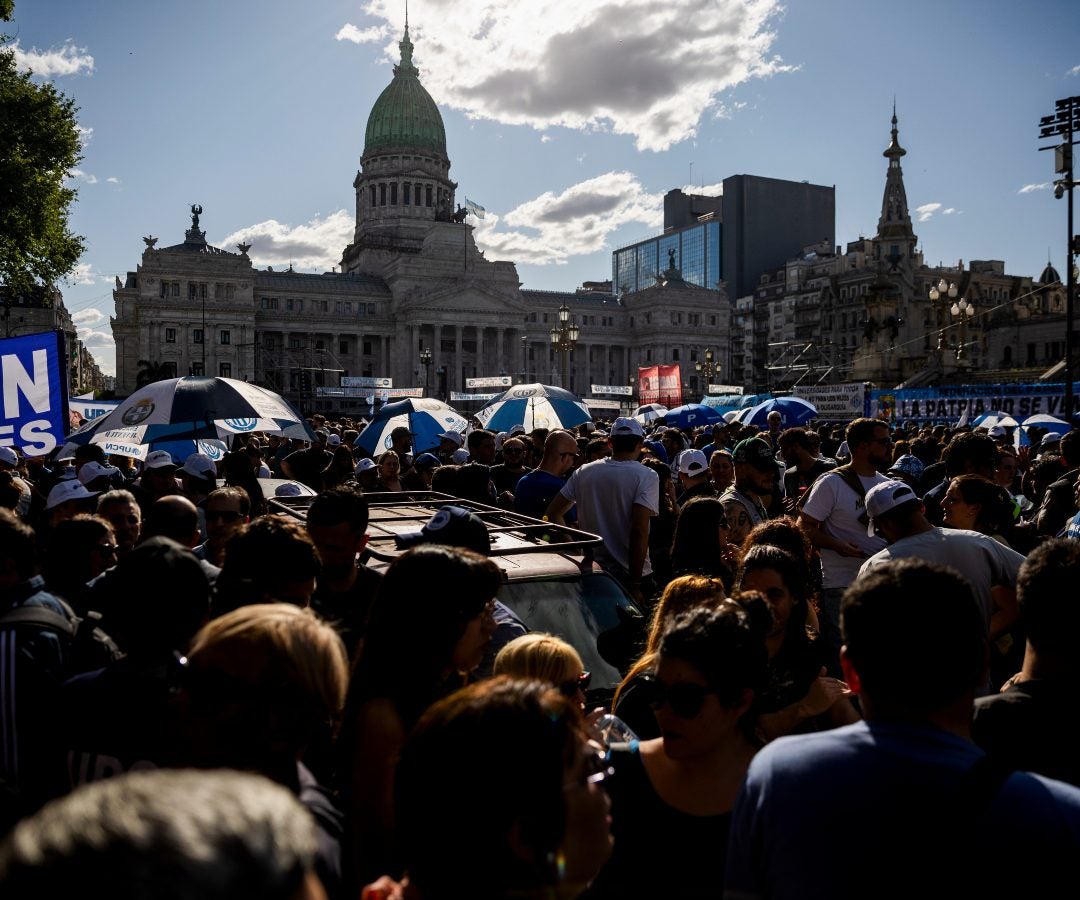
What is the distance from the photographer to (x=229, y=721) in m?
2.27

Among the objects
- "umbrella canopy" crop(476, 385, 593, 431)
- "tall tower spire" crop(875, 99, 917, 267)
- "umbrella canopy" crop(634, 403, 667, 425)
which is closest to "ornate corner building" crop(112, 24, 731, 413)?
"tall tower spire" crop(875, 99, 917, 267)

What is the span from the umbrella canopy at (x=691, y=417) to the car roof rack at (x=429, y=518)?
497 inches

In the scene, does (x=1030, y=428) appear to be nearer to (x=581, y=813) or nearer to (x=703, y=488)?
(x=703, y=488)

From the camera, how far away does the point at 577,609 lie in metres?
4.84

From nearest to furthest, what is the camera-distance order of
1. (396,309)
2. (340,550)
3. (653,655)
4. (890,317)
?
(653,655), (340,550), (890,317), (396,309)

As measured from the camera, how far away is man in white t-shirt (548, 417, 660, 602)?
6.82m

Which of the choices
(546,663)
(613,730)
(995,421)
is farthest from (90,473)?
(995,421)

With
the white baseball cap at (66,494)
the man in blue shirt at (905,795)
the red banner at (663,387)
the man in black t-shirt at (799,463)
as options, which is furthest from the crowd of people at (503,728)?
the red banner at (663,387)

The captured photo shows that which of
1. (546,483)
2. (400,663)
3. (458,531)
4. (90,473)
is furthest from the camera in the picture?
(90,473)

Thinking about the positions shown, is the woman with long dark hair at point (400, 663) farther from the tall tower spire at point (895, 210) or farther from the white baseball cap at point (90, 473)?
the tall tower spire at point (895, 210)

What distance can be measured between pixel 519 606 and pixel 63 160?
25.8 m

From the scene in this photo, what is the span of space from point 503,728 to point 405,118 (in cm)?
10859

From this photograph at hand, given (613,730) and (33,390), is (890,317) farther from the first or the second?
(613,730)

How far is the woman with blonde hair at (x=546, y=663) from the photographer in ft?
10.6
